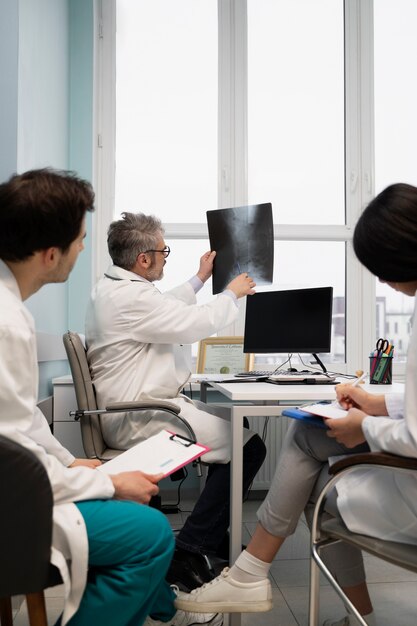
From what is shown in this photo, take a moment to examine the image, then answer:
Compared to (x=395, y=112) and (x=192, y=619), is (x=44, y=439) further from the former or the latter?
(x=395, y=112)

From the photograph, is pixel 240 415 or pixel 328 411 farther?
pixel 240 415

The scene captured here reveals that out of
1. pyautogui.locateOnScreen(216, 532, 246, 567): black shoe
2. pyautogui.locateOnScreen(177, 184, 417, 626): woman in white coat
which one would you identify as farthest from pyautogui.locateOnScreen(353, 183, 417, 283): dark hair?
pyautogui.locateOnScreen(216, 532, 246, 567): black shoe

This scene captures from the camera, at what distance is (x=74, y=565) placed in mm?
1094

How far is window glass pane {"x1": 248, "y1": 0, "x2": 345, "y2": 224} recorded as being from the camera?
3.69 meters

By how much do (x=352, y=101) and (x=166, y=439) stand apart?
2875mm

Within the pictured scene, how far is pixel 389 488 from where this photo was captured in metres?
1.31

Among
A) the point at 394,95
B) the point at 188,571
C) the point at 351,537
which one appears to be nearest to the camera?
the point at 351,537

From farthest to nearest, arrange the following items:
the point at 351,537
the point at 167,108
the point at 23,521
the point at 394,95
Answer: the point at 394,95, the point at 167,108, the point at 351,537, the point at 23,521

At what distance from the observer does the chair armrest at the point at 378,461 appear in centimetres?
119

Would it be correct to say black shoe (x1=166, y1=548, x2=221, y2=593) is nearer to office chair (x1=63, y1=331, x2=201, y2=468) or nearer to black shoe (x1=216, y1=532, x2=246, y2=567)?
black shoe (x1=216, y1=532, x2=246, y2=567)

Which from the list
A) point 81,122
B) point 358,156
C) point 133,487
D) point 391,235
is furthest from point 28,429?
point 358,156

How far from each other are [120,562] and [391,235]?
880 mm

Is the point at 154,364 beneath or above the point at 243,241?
beneath

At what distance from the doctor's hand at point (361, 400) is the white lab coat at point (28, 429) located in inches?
30.4
